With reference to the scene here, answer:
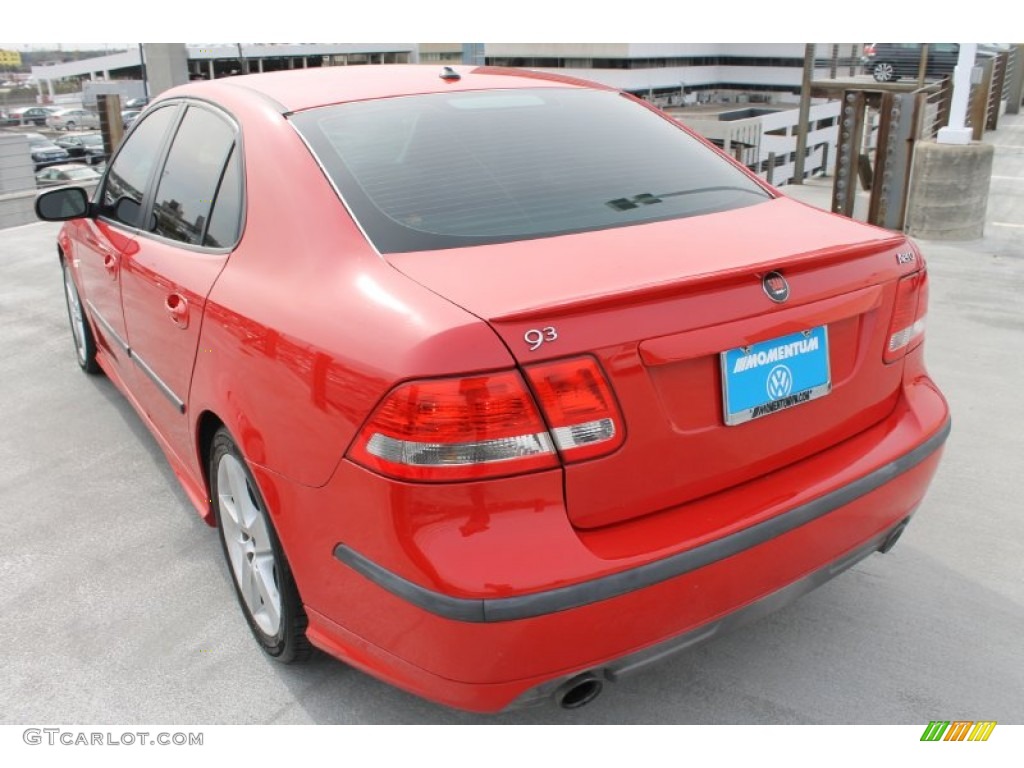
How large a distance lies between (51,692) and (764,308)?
2137 mm

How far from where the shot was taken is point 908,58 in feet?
115

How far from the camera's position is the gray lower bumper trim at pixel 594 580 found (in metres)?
1.73

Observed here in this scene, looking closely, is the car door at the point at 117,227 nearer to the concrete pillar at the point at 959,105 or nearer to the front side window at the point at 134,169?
the front side window at the point at 134,169

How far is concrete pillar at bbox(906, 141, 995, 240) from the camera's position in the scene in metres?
7.61

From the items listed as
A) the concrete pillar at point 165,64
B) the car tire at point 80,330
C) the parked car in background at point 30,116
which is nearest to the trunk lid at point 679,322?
the car tire at point 80,330

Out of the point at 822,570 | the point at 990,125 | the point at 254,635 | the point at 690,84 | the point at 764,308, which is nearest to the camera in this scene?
the point at 764,308

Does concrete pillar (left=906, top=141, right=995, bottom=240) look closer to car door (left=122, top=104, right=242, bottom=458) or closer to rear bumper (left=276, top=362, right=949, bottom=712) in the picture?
rear bumper (left=276, top=362, right=949, bottom=712)

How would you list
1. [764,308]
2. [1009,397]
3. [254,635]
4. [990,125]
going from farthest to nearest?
[990,125], [1009,397], [254,635], [764,308]

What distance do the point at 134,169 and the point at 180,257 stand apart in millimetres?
1020

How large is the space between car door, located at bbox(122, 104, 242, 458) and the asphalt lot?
49cm

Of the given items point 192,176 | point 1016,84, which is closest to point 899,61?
point 1016,84

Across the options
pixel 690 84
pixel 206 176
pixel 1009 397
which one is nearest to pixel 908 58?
pixel 1009 397

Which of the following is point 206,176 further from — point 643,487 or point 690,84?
point 690,84

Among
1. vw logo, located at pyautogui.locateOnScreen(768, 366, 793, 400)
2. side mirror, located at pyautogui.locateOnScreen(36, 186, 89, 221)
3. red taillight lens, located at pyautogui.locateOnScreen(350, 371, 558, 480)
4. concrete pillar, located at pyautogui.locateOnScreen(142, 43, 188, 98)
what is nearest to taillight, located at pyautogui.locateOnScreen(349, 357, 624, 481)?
red taillight lens, located at pyautogui.locateOnScreen(350, 371, 558, 480)
